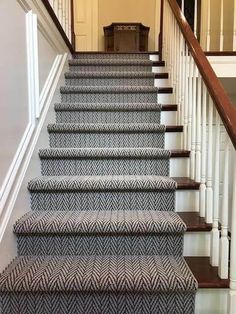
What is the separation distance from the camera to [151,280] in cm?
127

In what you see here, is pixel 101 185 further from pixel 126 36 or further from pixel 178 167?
pixel 126 36

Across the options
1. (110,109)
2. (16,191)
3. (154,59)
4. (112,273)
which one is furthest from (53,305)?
(154,59)

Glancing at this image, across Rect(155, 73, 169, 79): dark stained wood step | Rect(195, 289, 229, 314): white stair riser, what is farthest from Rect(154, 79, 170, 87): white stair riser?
Rect(195, 289, 229, 314): white stair riser

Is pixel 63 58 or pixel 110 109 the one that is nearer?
pixel 110 109

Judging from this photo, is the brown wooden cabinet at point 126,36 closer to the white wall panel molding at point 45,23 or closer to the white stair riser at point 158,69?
the white stair riser at point 158,69

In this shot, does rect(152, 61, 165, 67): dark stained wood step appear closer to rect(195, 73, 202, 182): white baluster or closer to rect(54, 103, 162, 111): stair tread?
rect(54, 103, 162, 111): stair tread

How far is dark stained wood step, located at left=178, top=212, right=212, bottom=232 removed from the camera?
153 cm

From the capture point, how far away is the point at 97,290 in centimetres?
127

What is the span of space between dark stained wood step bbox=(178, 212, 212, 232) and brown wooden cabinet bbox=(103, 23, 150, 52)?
3953 mm

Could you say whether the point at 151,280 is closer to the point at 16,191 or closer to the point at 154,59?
the point at 16,191

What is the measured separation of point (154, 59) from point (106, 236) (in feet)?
7.64

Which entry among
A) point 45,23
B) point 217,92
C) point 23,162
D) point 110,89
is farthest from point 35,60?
point 217,92

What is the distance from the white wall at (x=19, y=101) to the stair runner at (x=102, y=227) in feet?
0.30

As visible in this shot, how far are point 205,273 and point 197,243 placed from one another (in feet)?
0.69
